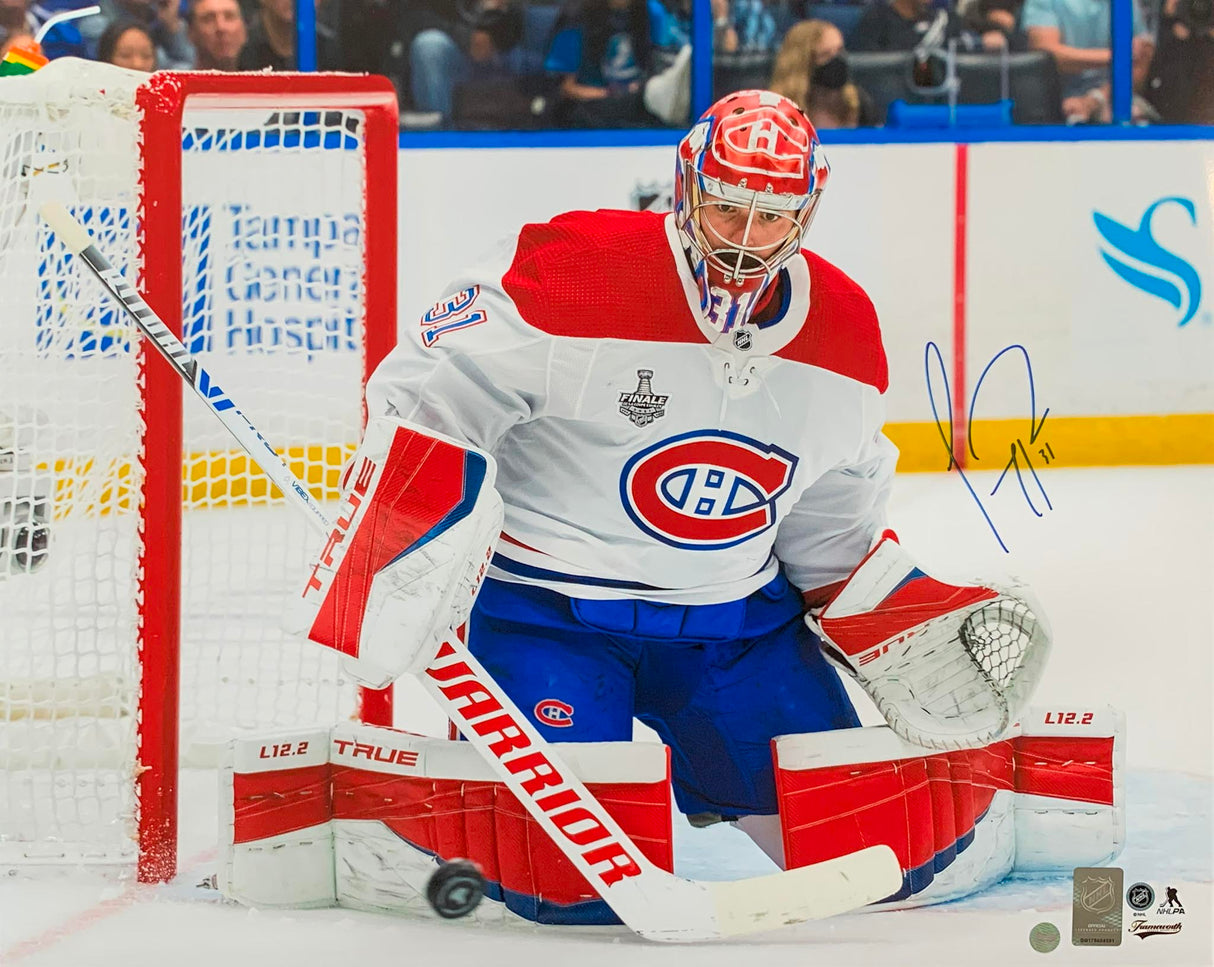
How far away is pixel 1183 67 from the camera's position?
350cm

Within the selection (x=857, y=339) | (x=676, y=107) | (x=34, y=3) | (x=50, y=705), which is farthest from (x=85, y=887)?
(x=676, y=107)

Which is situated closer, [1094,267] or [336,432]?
[336,432]

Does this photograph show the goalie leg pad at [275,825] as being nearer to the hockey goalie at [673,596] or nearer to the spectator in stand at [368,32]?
the hockey goalie at [673,596]

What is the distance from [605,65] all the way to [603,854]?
7.95ft

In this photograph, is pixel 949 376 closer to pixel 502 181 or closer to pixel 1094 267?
pixel 1094 267

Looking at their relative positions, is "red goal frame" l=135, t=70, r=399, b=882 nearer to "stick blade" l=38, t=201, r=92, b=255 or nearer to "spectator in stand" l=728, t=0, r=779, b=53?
"stick blade" l=38, t=201, r=92, b=255

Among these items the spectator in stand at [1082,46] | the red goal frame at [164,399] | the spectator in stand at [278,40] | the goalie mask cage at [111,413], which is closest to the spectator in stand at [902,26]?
the spectator in stand at [1082,46]

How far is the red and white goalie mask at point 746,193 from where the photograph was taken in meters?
1.42

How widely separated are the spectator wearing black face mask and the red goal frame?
1.98 meters

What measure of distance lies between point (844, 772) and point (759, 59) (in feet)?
7.58

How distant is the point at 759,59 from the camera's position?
3529mm

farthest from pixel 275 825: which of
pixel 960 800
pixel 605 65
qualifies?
pixel 605 65

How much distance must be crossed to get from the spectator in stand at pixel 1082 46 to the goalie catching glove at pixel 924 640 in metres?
2.28

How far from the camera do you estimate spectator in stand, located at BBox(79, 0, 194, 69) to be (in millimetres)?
3121
